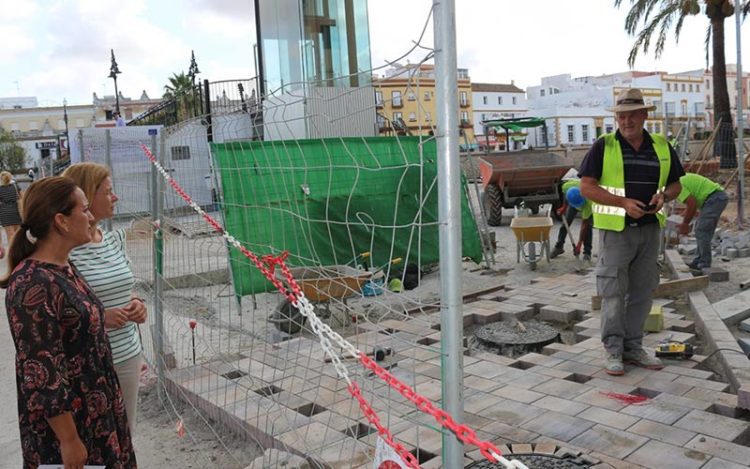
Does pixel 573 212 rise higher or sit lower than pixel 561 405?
higher

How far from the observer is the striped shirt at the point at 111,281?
296 cm

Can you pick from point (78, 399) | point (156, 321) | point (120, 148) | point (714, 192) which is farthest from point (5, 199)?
point (714, 192)

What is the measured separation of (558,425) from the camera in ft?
12.2

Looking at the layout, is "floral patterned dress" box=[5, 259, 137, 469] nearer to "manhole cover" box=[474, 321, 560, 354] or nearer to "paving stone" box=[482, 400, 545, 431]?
"paving stone" box=[482, 400, 545, 431]

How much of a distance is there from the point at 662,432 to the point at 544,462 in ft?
2.81

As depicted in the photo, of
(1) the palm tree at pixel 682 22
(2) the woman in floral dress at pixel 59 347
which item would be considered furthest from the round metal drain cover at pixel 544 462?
(1) the palm tree at pixel 682 22

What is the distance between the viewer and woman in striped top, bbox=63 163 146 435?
2951mm

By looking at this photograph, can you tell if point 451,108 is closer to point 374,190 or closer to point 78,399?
point 78,399

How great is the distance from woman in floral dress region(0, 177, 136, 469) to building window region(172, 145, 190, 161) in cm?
412

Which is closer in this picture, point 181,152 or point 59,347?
point 59,347

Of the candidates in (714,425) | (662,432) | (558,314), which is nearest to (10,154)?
(558,314)

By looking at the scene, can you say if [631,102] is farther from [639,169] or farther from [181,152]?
[181,152]

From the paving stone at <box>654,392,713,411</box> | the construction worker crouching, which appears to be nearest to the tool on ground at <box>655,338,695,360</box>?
the paving stone at <box>654,392,713,411</box>

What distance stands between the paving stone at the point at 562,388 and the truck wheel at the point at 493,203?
8.99m
